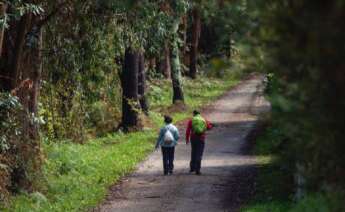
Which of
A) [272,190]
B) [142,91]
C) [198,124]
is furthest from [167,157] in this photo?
[142,91]

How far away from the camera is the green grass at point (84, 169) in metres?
15.4

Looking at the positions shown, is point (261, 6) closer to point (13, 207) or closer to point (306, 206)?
point (306, 206)

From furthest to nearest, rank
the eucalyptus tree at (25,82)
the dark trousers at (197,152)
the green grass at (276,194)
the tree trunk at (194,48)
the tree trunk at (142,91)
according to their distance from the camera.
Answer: the tree trunk at (194,48), the tree trunk at (142,91), the dark trousers at (197,152), the eucalyptus tree at (25,82), the green grass at (276,194)

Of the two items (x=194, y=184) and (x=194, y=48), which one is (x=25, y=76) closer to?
(x=194, y=184)

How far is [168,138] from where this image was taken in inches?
735

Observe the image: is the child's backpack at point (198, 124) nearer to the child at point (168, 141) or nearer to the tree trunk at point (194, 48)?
the child at point (168, 141)

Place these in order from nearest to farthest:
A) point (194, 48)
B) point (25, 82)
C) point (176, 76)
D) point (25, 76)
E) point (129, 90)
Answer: point (25, 82), point (25, 76), point (129, 90), point (176, 76), point (194, 48)

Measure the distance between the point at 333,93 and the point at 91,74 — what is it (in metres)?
18.2

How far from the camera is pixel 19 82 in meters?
15.6

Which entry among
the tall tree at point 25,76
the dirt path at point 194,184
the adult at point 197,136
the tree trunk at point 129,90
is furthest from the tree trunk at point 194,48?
the tall tree at point 25,76

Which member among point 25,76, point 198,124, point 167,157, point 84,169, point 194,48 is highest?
point 194,48

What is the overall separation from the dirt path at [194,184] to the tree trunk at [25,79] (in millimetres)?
1707

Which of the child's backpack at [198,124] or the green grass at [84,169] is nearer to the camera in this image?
the green grass at [84,169]

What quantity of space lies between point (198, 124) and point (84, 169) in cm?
319
